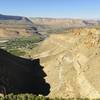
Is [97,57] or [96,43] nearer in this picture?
[97,57]

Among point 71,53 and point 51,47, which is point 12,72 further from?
point 51,47

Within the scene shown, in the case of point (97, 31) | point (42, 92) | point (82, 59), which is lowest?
point (42, 92)

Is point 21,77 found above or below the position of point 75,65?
below

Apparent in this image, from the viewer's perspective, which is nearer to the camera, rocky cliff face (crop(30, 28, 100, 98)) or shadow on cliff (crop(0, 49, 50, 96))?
rocky cliff face (crop(30, 28, 100, 98))

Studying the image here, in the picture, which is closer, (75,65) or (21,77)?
(21,77)

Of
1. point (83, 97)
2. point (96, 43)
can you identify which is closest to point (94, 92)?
point (83, 97)
